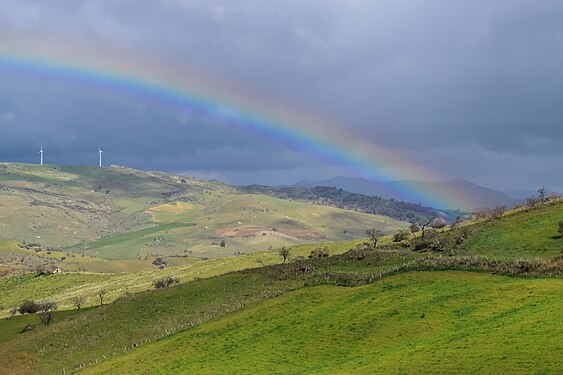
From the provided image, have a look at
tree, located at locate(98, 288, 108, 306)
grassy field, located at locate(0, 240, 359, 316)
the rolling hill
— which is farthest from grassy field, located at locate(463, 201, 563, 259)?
tree, located at locate(98, 288, 108, 306)

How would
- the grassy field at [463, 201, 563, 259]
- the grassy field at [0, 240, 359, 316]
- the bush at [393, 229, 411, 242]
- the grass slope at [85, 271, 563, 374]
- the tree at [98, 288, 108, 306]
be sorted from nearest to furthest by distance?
the grass slope at [85, 271, 563, 374] < the grassy field at [463, 201, 563, 259] < the tree at [98, 288, 108, 306] < the bush at [393, 229, 411, 242] < the grassy field at [0, 240, 359, 316]

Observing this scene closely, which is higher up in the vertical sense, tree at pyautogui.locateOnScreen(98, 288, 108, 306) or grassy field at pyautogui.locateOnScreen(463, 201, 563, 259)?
grassy field at pyautogui.locateOnScreen(463, 201, 563, 259)

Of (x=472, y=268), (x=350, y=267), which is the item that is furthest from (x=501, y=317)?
(x=350, y=267)

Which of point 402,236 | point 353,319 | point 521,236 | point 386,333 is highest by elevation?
point 521,236

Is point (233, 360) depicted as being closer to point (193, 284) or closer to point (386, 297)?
point (386, 297)

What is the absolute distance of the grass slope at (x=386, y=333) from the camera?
4269 cm

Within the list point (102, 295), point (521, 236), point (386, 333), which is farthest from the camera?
point (102, 295)

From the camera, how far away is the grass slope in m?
42.7

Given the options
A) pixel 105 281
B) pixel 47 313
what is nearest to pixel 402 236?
pixel 47 313

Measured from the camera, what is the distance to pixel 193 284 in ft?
346

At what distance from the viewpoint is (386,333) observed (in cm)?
5578

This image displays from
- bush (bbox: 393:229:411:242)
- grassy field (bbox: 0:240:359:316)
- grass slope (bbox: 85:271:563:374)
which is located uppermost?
bush (bbox: 393:229:411:242)

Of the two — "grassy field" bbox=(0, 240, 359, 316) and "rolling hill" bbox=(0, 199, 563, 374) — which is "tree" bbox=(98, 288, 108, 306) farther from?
"rolling hill" bbox=(0, 199, 563, 374)

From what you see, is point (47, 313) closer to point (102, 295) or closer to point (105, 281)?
point (102, 295)
